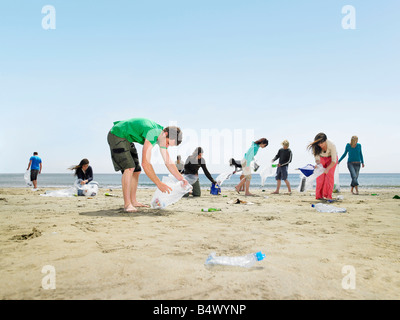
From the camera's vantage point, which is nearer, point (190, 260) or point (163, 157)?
point (190, 260)

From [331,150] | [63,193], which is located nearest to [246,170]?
[331,150]

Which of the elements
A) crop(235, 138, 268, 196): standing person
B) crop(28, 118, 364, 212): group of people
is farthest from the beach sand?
crop(235, 138, 268, 196): standing person

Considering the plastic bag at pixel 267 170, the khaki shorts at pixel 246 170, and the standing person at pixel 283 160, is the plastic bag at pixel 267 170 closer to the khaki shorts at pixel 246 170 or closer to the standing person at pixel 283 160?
the standing person at pixel 283 160

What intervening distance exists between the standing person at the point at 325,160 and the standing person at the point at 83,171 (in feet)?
20.4

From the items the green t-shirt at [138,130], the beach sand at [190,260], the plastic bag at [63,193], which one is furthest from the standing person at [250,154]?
the plastic bag at [63,193]

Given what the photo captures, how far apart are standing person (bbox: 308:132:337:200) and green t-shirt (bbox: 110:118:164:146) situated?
13.7 feet

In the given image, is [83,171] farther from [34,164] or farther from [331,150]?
[331,150]

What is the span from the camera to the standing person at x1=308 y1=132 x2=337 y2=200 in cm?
657

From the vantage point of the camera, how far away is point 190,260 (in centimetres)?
208

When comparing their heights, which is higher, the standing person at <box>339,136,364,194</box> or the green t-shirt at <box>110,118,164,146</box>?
the green t-shirt at <box>110,118,164,146</box>

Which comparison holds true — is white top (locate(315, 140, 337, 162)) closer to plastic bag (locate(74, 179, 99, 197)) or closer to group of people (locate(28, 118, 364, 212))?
group of people (locate(28, 118, 364, 212))

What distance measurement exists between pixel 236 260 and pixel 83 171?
22.6ft
